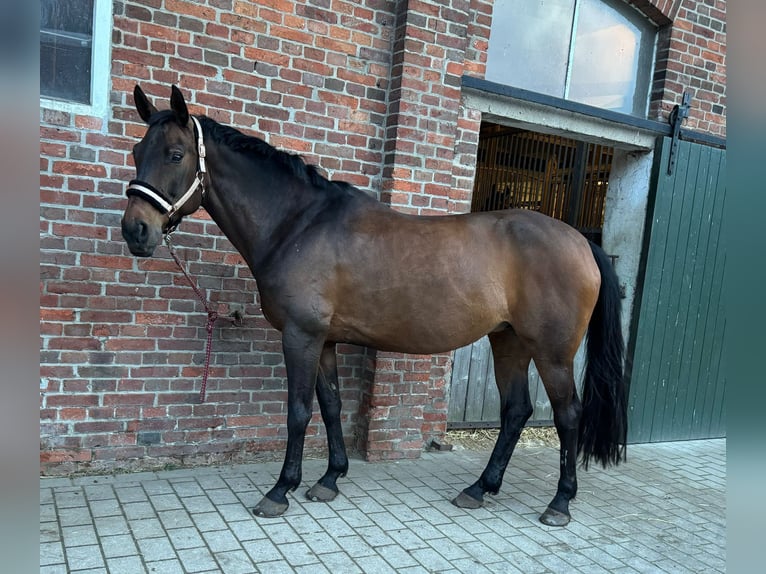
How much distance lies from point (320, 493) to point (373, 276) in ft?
4.42

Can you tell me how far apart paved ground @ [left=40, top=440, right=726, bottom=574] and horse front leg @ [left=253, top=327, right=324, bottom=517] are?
0.10 m

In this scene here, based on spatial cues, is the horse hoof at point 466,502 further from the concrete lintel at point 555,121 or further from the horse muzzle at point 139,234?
the concrete lintel at point 555,121

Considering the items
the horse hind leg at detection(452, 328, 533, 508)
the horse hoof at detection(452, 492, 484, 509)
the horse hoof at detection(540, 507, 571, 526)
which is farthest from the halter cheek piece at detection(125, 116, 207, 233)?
the horse hoof at detection(540, 507, 571, 526)

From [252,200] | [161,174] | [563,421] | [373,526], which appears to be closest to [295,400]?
[373,526]

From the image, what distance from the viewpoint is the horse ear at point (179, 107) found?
9.18 feet

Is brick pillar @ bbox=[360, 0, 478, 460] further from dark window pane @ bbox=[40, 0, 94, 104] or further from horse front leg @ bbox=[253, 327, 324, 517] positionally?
dark window pane @ bbox=[40, 0, 94, 104]

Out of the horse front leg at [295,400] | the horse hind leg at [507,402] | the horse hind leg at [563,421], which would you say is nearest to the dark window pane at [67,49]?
the horse front leg at [295,400]

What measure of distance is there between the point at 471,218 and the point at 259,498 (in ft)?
6.93

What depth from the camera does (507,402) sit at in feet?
12.4

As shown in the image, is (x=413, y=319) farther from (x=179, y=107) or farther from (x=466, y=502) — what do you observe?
(x=179, y=107)

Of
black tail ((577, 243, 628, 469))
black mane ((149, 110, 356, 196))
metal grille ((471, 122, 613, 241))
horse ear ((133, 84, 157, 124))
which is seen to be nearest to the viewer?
horse ear ((133, 84, 157, 124))

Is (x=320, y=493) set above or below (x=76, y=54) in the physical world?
below

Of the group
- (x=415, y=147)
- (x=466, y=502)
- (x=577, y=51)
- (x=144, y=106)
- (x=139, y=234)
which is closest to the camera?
(x=139, y=234)

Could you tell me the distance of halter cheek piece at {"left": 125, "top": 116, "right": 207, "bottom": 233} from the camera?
9.32 feet
